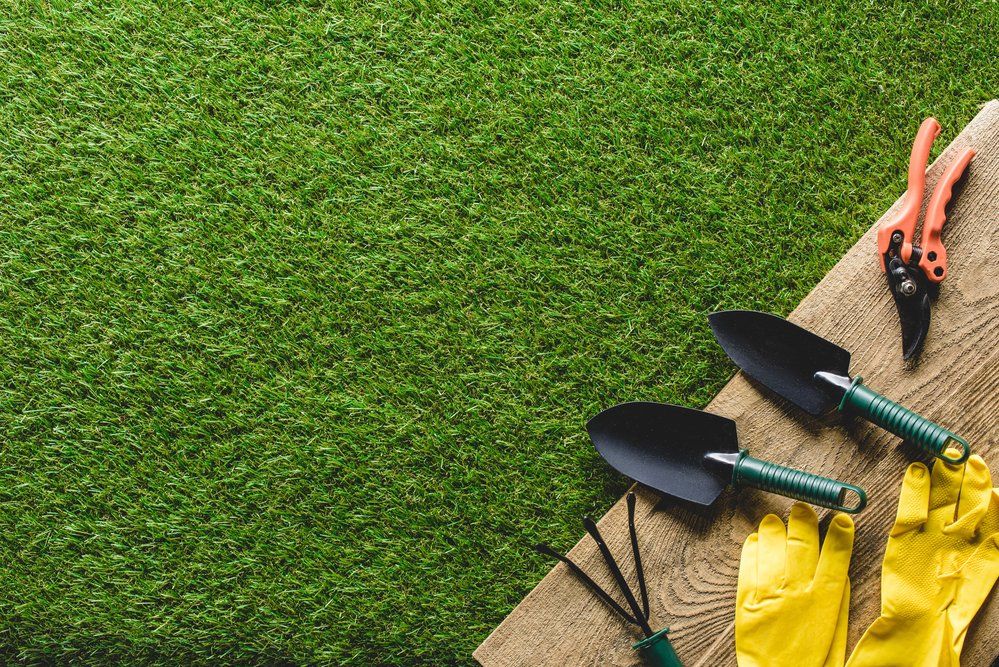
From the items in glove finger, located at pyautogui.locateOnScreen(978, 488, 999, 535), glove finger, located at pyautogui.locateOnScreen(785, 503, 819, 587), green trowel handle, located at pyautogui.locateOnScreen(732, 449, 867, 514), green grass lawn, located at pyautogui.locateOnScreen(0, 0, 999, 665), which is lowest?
glove finger, located at pyautogui.locateOnScreen(978, 488, 999, 535)

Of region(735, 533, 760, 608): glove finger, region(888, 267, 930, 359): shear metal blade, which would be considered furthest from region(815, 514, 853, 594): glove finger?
region(888, 267, 930, 359): shear metal blade

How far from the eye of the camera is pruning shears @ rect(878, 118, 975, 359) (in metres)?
1.26

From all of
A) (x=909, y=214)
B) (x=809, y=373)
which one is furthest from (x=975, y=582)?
(x=909, y=214)

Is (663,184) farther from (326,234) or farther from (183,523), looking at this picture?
(183,523)

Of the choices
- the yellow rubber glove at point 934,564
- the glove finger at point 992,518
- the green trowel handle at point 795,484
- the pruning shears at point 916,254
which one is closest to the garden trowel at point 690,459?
the green trowel handle at point 795,484

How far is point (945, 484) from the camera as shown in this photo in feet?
3.92

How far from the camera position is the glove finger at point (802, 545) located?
3.99 ft

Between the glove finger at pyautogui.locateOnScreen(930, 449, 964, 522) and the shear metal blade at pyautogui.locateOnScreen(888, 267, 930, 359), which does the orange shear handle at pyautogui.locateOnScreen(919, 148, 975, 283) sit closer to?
the shear metal blade at pyautogui.locateOnScreen(888, 267, 930, 359)

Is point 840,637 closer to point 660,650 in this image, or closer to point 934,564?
point 934,564

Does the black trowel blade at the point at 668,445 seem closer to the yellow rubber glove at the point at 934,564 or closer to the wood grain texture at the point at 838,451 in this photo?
the wood grain texture at the point at 838,451

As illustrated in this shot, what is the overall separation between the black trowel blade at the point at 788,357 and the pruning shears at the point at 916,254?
15cm

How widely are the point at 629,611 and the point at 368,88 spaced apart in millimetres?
1299

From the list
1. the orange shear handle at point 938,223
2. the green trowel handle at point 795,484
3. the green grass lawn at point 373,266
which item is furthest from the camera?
the green grass lawn at point 373,266

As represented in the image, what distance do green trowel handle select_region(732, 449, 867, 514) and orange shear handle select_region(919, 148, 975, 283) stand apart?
0.44m
